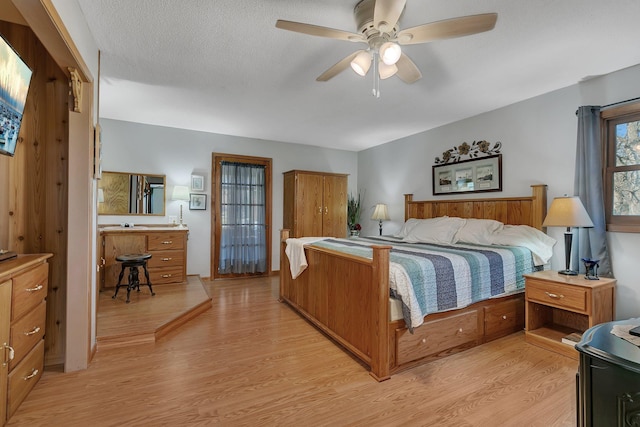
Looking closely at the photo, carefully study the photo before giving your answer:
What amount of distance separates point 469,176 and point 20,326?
14.8 feet

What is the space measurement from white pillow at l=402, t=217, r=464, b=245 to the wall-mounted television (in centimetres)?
359

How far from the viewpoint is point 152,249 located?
13.7ft

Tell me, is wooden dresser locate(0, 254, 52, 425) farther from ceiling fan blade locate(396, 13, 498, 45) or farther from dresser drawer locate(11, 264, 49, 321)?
ceiling fan blade locate(396, 13, 498, 45)

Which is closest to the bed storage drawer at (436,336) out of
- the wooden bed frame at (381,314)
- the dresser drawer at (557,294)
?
the wooden bed frame at (381,314)

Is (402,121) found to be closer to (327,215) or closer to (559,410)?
(327,215)

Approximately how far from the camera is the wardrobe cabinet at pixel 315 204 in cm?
509

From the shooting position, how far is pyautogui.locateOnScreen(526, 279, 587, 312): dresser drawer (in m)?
2.34

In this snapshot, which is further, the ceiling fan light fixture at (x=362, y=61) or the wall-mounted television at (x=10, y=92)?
the ceiling fan light fixture at (x=362, y=61)

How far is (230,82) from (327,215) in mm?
2944

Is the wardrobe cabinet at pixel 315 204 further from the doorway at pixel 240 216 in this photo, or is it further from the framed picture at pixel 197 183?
the framed picture at pixel 197 183

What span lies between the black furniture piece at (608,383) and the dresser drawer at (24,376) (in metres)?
2.51

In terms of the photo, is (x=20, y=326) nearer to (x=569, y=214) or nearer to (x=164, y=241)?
(x=164, y=241)

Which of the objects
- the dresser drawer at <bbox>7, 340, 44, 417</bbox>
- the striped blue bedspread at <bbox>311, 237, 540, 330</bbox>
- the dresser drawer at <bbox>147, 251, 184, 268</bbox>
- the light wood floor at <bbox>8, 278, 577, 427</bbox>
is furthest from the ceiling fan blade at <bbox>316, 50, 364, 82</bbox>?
the dresser drawer at <bbox>147, 251, 184, 268</bbox>

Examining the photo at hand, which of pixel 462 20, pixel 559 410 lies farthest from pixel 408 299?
pixel 462 20
